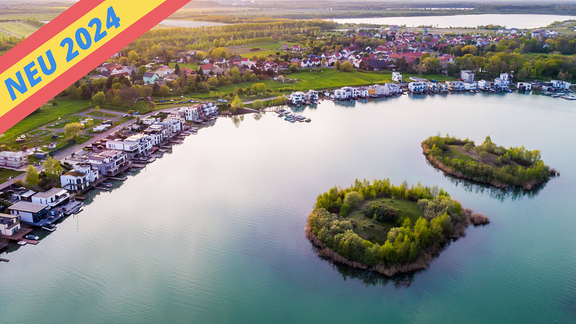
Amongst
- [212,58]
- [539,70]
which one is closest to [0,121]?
[212,58]

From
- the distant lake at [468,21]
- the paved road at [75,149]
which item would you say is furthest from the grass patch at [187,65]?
the distant lake at [468,21]

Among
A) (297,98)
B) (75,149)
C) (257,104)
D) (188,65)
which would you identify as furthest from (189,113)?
(188,65)

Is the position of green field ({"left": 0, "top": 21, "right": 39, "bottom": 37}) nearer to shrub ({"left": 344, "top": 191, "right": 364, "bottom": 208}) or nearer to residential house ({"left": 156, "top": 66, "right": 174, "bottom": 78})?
residential house ({"left": 156, "top": 66, "right": 174, "bottom": 78})

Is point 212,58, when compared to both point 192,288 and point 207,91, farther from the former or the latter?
point 192,288

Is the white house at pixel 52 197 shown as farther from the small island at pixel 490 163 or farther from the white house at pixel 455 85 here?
the white house at pixel 455 85

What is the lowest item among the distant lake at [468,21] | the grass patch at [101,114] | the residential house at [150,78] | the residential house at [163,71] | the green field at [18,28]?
the grass patch at [101,114]

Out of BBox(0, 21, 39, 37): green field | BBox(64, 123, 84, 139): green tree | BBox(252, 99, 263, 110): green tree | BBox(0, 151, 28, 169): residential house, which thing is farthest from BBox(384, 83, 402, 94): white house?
BBox(0, 21, 39, 37): green field

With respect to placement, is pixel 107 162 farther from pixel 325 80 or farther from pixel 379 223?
pixel 325 80
